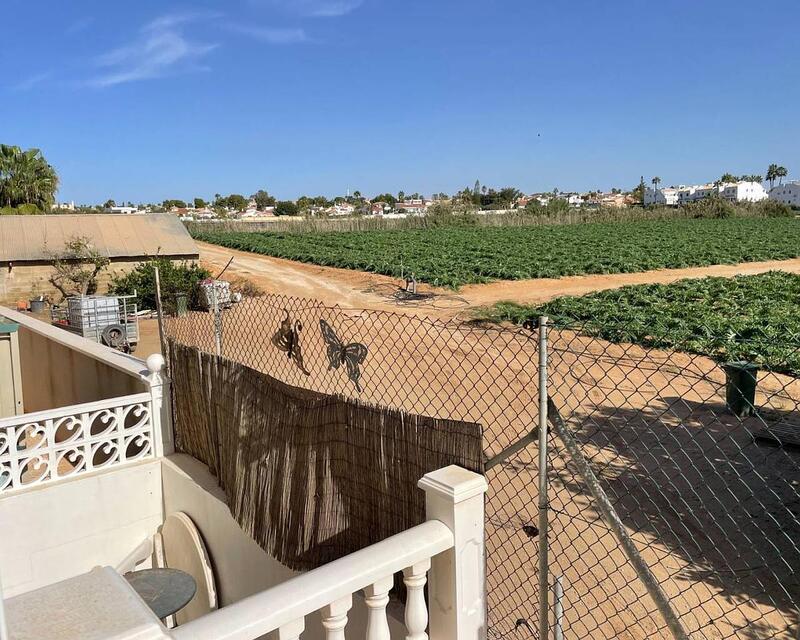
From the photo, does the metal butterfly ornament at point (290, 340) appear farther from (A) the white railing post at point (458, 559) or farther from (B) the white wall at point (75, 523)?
(A) the white railing post at point (458, 559)

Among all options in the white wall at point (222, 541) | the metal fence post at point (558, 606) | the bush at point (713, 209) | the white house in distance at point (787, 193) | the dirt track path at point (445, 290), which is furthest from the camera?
the white house in distance at point (787, 193)

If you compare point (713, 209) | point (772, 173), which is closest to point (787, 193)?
point (772, 173)

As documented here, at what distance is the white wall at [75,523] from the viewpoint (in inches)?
208

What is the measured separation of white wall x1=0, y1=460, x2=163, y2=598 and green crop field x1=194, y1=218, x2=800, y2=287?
16128 millimetres

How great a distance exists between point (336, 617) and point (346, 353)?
83.7 inches

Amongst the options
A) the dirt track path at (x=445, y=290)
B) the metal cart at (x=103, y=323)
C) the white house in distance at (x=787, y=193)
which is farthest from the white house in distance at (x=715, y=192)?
the metal cart at (x=103, y=323)

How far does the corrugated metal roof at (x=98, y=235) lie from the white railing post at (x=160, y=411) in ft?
61.7

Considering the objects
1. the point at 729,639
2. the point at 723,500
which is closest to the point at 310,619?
the point at 729,639

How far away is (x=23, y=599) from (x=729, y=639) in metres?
4.22

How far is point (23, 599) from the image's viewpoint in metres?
1.96

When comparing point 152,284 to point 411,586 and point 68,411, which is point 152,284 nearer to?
point 68,411

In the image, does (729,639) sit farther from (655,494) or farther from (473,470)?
(473,470)

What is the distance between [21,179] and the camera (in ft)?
148

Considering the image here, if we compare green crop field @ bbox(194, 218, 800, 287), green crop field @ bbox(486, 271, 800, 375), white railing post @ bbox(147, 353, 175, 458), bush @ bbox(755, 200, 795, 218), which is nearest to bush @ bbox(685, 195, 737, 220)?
bush @ bbox(755, 200, 795, 218)
